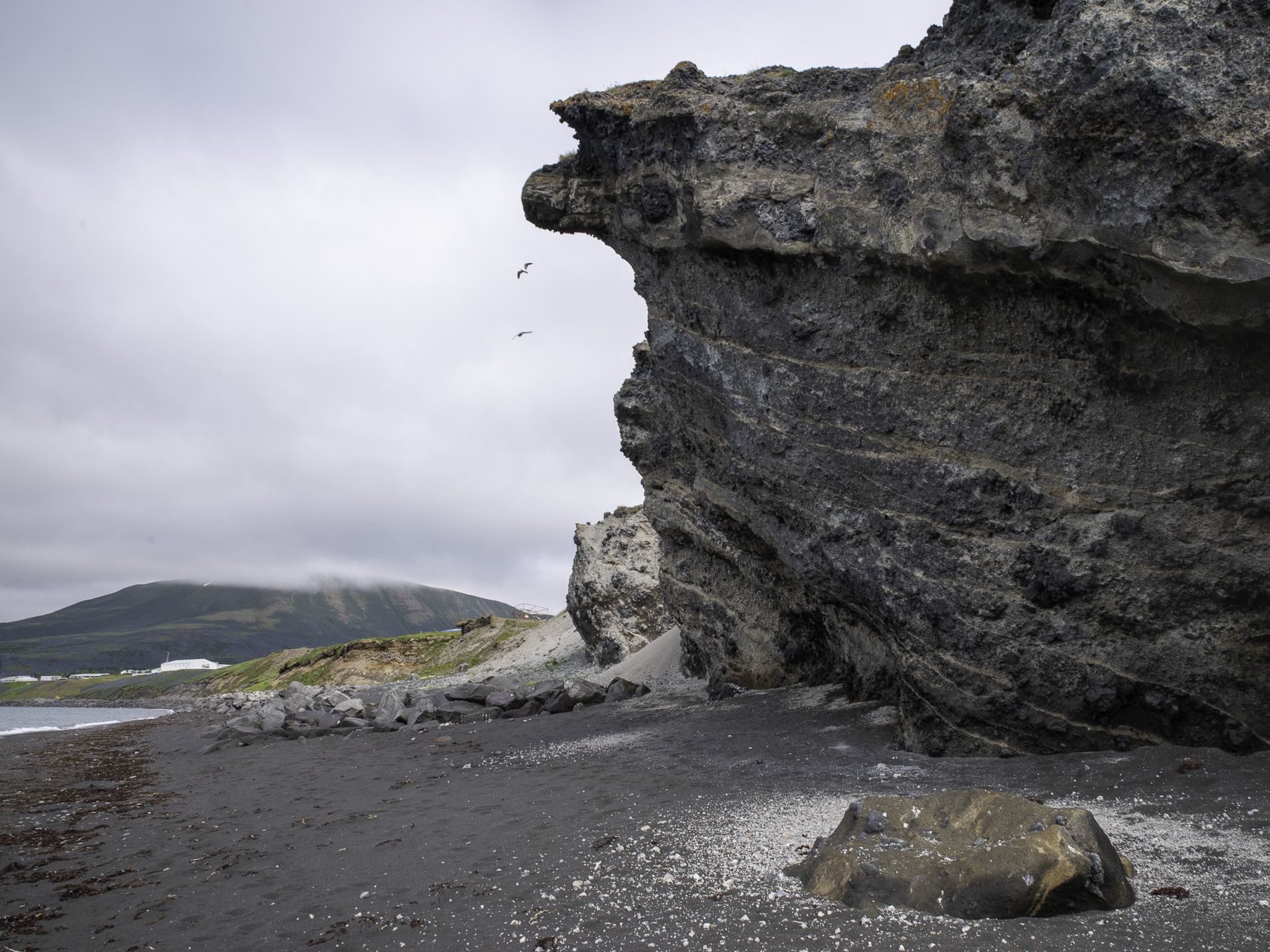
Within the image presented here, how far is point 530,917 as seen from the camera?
4.29 meters

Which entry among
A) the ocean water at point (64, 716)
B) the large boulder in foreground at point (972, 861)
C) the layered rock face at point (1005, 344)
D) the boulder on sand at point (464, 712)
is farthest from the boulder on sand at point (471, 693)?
the ocean water at point (64, 716)

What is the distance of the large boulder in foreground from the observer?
373cm

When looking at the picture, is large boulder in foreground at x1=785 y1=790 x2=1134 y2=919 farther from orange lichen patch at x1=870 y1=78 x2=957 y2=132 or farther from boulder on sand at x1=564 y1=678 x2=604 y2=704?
boulder on sand at x1=564 y1=678 x2=604 y2=704

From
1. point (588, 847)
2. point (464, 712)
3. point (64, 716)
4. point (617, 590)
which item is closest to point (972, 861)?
point (588, 847)

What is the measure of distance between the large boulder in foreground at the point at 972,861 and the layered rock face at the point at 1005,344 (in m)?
3.26

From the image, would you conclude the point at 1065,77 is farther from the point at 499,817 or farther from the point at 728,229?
the point at 499,817

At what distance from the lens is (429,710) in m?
15.5

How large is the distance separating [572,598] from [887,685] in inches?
696

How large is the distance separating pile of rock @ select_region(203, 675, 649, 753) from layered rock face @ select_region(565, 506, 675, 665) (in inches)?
297

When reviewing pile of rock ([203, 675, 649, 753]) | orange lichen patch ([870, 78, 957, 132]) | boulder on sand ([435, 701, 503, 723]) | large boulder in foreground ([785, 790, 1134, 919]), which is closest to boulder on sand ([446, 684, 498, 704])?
pile of rock ([203, 675, 649, 753])

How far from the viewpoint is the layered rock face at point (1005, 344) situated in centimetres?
581

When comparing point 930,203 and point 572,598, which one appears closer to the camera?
point 930,203

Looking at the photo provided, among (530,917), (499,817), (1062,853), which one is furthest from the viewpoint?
(499,817)

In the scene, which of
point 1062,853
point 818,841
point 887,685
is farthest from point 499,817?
point 887,685
